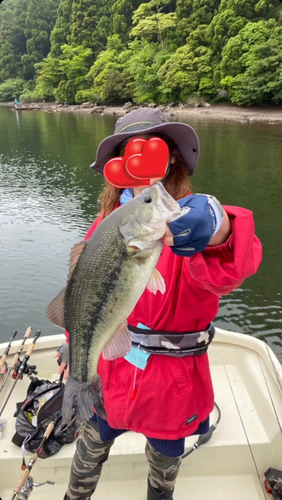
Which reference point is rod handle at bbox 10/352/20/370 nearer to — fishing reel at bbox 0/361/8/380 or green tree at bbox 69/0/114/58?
fishing reel at bbox 0/361/8/380

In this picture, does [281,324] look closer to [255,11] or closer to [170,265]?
[170,265]

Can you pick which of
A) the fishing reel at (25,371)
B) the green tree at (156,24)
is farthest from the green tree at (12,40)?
the fishing reel at (25,371)

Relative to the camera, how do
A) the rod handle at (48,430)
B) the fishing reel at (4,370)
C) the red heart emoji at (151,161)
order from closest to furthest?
the red heart emoji at (151,161), the rod handle at (48,430), the fishing reel at (4,370)

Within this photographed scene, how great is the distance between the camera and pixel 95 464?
2508mm

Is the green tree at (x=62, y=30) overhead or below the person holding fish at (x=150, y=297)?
overhead

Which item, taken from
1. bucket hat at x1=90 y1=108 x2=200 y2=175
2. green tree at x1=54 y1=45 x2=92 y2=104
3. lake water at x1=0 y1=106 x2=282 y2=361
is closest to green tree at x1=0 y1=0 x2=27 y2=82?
green tree at x1=54 y1=45 x2=92 y2=104

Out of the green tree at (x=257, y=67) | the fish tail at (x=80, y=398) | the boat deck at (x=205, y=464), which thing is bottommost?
the boat deck at (x=205, y=464)

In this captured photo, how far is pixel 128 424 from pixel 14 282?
8.22 m

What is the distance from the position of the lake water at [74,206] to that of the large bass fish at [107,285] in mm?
6327

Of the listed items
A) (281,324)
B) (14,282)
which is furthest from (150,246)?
(14,282)

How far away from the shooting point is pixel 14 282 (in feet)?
31.9

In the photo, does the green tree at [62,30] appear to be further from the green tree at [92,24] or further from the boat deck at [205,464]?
the boat deck at [205,464]

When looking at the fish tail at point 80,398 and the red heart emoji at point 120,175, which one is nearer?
the fish tail at point 80,398

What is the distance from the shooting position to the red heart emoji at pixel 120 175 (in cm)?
225
